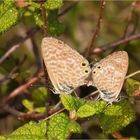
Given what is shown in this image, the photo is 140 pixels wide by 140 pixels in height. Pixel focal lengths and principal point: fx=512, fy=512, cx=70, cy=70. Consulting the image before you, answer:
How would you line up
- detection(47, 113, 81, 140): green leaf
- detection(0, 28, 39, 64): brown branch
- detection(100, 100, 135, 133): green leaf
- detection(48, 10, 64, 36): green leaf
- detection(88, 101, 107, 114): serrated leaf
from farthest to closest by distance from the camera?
detection(0, 28, 39, 64): brown branch, detection(48, 10, 64, 36): green leaf, detection(100, 100, 135, 133): green leaf, detection(88, 101, 107, 114): serrated leaf, detection(47, 113, 81, 140): green leaf

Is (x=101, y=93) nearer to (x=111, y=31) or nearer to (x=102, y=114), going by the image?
(x=102, y=114)

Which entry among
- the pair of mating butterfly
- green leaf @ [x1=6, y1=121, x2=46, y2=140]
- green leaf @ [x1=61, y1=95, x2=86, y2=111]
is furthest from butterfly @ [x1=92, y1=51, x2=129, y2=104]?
green leaf @ [x1=6, y1=121, x2=46, y2=140]

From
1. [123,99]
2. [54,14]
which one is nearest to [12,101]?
[54,14]

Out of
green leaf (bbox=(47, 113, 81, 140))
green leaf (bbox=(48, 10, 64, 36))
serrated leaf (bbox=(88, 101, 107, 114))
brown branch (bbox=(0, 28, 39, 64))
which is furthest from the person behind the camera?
brown branch (bbox=(0, 28, 39, 64))

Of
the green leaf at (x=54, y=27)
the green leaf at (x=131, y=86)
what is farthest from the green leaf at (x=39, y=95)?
the green leaf at (x=131, y=86)

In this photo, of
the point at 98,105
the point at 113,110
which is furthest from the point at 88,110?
the point at 113,110

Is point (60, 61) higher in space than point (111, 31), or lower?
higher

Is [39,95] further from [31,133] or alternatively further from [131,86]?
[31,133]

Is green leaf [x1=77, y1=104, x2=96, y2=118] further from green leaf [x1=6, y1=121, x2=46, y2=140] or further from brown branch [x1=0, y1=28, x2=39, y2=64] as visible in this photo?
brown branch [x1=0, y1=28, x2=39, y2=64]
